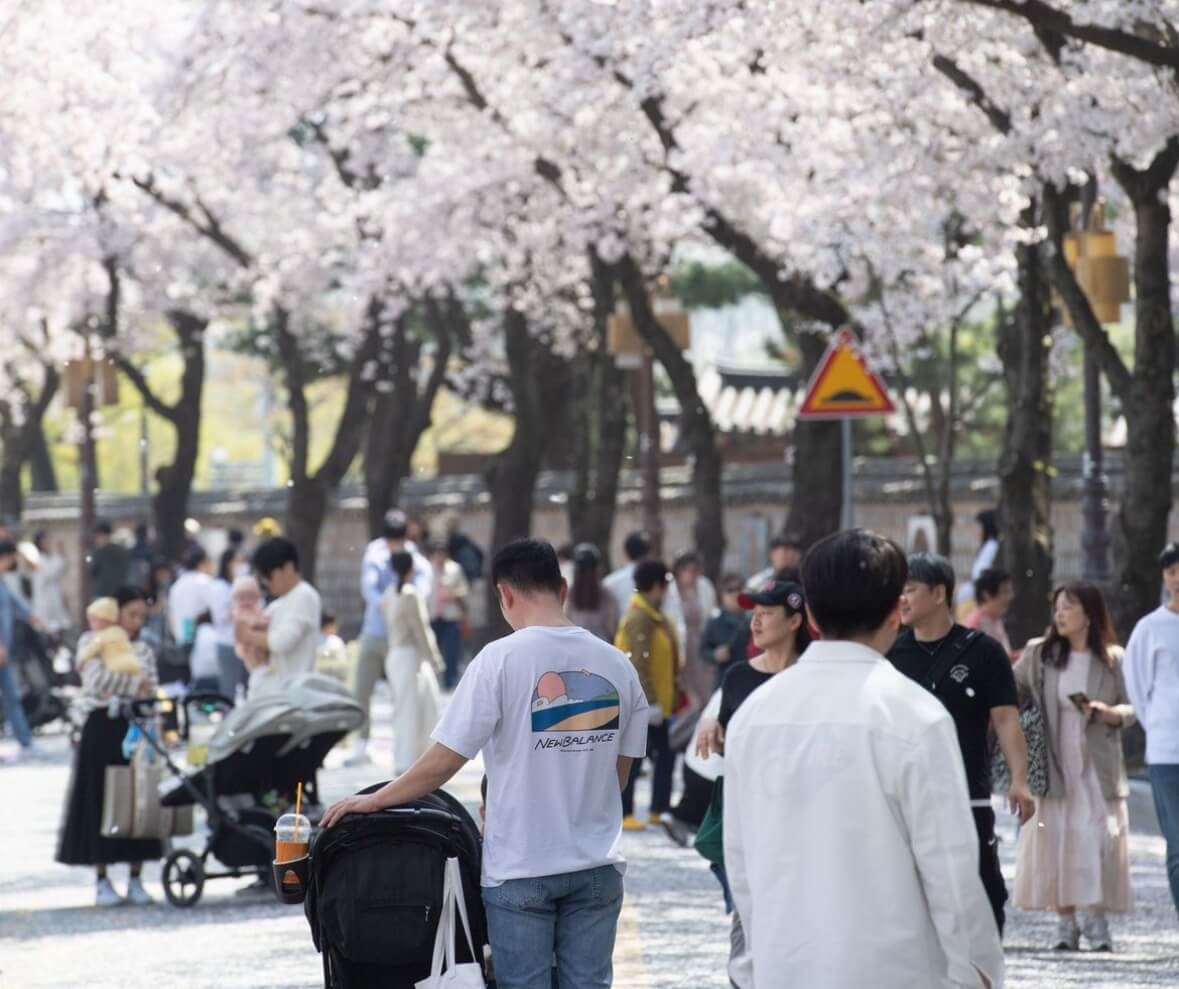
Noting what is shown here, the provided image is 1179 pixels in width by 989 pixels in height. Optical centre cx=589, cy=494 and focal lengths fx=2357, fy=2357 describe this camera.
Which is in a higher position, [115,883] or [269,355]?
[269,355]

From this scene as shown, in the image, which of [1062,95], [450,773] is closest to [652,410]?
[1062,95]

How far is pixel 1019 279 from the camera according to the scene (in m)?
18.4

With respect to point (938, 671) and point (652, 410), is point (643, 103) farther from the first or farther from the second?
point (938, 671)

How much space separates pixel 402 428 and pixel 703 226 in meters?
10.4

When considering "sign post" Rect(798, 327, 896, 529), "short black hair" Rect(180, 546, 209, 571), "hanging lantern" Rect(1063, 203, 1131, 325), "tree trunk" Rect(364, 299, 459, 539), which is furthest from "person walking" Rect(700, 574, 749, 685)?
"tree trunk" Rect(364, 299, 459, 539)

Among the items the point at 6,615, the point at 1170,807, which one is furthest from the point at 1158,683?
the point at 6,615

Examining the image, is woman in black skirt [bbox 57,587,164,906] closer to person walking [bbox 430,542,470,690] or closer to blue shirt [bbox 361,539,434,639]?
blue shirt [bbox 361,539,434,639]

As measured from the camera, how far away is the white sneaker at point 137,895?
38.5ft

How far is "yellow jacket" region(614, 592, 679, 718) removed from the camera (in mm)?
14047

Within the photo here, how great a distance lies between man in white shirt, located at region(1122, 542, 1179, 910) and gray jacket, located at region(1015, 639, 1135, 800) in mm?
406

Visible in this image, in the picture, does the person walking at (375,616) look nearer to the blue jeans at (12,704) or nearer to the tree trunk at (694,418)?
the blue jeans at (12,704)

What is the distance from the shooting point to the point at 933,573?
779cm

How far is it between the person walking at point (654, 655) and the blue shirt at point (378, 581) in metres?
3.92

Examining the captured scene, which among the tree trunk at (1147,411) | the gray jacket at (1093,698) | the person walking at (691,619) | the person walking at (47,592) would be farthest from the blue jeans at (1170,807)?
the person walking at (47,592)
